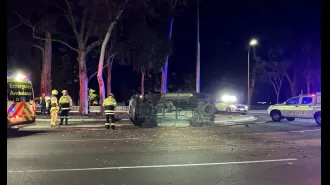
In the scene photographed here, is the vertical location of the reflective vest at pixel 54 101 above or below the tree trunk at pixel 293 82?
below

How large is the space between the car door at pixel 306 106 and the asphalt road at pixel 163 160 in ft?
18.8

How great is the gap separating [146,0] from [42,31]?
809 cm

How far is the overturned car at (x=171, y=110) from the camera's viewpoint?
16406mm

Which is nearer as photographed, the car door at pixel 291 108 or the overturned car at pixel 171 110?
the overturned car at pixel 171 110

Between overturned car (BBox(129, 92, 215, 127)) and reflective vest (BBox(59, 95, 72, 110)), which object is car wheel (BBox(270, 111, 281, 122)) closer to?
overturned car (BBox(129, 92, 215, 127))

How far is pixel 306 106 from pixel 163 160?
12.8 metres

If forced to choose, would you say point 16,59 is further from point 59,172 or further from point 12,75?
point 59,172

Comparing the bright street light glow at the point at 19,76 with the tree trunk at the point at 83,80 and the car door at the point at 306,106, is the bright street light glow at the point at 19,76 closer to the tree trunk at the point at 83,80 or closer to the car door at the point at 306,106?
the tree trunk at the point at 83,80

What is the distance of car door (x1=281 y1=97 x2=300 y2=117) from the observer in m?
19.2

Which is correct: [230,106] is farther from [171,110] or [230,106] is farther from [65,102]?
[65,102]

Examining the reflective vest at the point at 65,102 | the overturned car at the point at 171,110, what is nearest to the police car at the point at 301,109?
the overturned car at the point at 171,110

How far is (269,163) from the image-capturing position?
818 centimetres

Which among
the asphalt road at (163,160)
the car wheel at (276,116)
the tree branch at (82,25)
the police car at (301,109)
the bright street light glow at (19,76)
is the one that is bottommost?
the asphalt road at (163,160)
